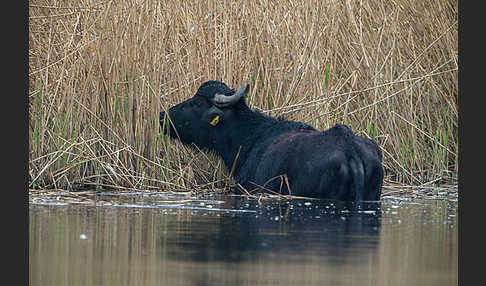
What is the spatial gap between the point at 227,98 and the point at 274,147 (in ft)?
3.26

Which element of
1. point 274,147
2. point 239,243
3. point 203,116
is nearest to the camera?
point 239,243

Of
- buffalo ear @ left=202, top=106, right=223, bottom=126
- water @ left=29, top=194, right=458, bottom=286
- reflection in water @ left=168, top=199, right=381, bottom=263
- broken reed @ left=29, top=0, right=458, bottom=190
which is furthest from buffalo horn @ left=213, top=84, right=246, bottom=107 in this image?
reflection in water @ left=168, top=199, right=381, bottom=263

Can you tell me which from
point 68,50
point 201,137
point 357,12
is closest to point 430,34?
point 357,12

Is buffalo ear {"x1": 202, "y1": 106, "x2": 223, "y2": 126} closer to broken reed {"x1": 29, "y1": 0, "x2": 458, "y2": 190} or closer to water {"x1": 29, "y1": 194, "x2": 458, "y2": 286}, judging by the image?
broken reed {"x1": 29, "y1": 0, "x2": 458, "y2": 190}

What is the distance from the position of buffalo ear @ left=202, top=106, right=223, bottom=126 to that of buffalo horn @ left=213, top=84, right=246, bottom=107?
13cm

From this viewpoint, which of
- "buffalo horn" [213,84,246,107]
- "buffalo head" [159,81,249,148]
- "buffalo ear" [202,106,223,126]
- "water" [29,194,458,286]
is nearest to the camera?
"water" [29,194,458,286]

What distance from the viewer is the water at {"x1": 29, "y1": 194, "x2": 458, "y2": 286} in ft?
17.1

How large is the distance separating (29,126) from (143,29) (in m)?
1.97

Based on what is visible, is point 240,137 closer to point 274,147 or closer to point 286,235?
point 274,147

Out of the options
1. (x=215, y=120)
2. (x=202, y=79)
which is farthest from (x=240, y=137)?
(x=202, y=79)

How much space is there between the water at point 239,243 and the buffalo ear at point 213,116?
1.83 meters

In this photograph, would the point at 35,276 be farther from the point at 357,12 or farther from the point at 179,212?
the point at 357,12

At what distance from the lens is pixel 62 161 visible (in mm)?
10914

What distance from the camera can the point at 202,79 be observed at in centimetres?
1155
